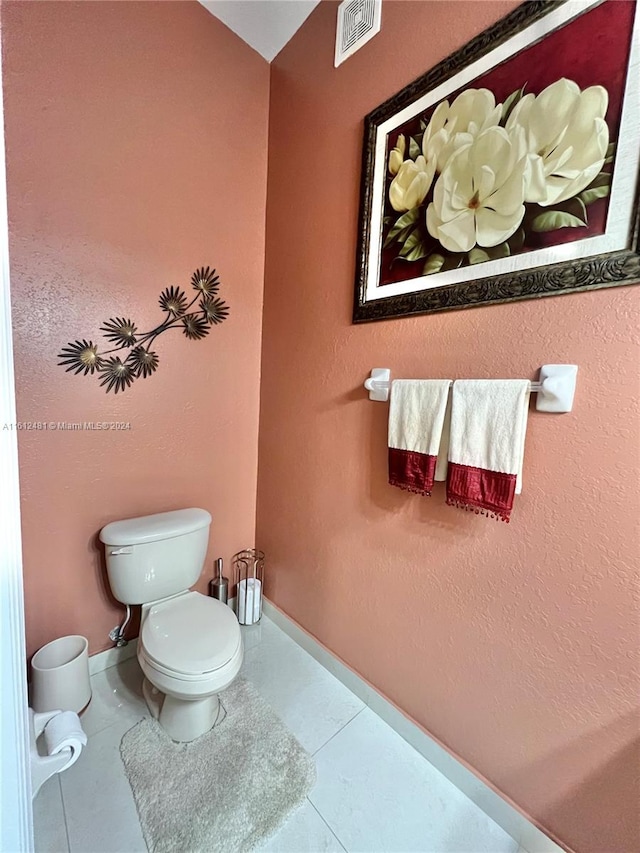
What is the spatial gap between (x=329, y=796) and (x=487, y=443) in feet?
4.05

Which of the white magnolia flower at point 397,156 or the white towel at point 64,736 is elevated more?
the white magnolia flower at point 397,156

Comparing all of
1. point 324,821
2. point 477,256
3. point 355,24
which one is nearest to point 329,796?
point 324,821

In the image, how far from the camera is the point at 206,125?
152 centimetres

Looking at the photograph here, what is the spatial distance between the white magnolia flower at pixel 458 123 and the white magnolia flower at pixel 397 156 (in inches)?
3.4

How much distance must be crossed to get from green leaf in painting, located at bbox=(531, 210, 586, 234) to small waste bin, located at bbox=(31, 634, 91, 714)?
2104 millimetres

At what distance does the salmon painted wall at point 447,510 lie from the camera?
799 mm

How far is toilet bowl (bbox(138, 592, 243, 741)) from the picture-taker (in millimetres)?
1083

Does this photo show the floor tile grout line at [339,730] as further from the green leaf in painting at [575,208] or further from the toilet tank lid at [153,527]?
the green leaf in painting at [575,208]

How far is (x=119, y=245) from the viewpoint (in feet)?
4.42

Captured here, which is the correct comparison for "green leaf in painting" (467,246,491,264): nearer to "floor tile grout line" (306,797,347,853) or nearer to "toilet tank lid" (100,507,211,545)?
"toilet tank lid" (100,507,211,545)

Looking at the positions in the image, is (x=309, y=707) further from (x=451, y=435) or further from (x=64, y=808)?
(x=451, y=435)

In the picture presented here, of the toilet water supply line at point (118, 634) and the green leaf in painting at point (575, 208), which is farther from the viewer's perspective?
the toilet water supply line at point (118, 634)

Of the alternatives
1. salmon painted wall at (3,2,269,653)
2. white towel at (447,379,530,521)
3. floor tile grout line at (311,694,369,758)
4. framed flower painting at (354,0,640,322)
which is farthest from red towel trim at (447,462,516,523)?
salmon painted wall at (3,2,269,653)

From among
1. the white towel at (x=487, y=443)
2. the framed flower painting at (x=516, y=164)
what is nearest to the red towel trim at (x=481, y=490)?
the white towel at (x=487, y=443)
